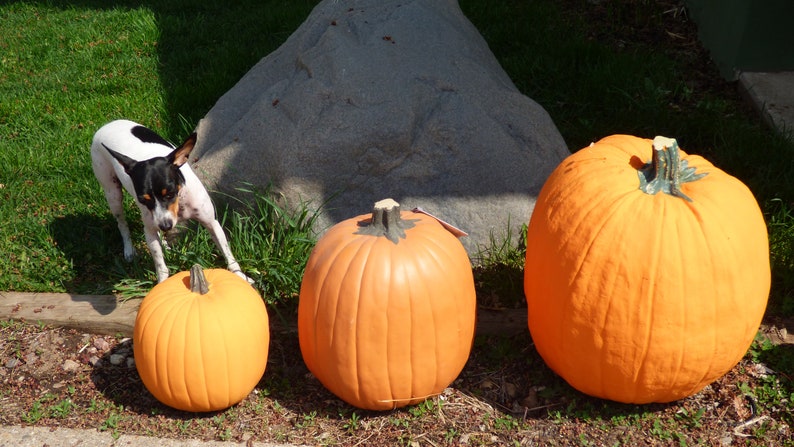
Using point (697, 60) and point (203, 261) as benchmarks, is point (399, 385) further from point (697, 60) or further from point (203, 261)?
point (697, 60)

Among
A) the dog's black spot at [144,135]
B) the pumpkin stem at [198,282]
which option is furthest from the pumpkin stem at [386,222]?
the dog's black spot at [144,135]

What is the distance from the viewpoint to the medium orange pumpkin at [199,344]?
3.32 m

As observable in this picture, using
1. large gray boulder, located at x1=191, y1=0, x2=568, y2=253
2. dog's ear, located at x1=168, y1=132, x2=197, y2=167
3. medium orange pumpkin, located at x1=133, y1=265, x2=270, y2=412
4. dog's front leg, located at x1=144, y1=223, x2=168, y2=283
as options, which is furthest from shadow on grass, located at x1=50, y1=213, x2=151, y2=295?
medium orange pumpkin, located at x1=133, y1=265, x2=270, y2=412

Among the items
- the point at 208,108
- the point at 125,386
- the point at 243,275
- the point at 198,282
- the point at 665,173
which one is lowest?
the point at 125,386

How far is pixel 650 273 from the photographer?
3.00 metres

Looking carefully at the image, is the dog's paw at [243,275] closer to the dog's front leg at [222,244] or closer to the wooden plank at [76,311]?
the dog's front leg at [222,244]

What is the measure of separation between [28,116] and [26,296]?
2668mm

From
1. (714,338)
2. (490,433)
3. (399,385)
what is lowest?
(490,433)

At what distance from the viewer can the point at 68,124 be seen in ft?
20.2

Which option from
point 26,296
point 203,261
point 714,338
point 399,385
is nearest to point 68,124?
point 26,296

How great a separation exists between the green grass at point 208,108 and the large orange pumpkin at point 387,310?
32.0 inches

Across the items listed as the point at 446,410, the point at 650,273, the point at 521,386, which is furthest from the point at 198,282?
the point at 650,273

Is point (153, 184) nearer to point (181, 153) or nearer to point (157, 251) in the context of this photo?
point (181, 153)

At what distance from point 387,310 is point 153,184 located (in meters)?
1.49
